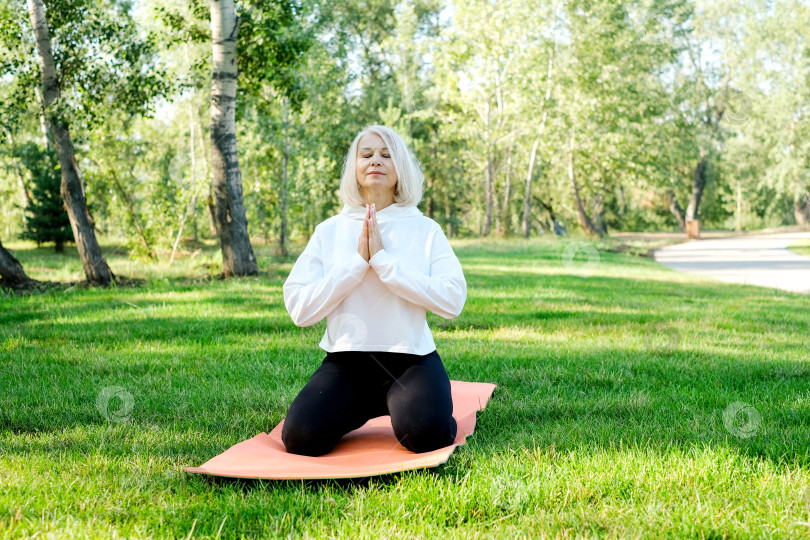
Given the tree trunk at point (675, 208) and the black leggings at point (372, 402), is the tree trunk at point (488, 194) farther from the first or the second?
the black leggings at point (372, 402)

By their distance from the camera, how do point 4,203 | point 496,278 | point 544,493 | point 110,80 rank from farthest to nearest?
1. point 4,203
2. point 496,278
3. point 110,80
4. point 544,493

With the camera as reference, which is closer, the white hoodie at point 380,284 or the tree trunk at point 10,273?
the white hoodie at point 380,284

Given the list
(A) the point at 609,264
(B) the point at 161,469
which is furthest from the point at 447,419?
(A) the point at 609,264

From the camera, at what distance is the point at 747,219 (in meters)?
47.9

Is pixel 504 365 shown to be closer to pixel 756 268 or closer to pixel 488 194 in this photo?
pixel 756 268

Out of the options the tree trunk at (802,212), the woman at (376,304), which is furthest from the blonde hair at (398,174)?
the tree trunk at (802,212)

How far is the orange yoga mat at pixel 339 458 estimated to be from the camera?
291 cm

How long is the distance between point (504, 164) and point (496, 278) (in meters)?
19.4

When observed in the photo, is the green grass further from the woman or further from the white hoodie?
the white hoodie

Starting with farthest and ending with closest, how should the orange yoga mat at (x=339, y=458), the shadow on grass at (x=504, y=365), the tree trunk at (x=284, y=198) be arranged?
the tree trunk at (x=284, y=198) → the shadow on grass at (x=504, y=365) → the orange yoga mat at (x=339, y=458)

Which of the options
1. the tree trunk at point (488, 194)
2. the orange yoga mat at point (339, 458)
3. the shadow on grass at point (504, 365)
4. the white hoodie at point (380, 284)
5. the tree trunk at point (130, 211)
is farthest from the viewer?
the tree trunk at point (488, 194)

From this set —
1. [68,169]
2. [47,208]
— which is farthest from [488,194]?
[68,169]

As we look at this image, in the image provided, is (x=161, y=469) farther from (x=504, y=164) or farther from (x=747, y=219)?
(x=747, y=219)

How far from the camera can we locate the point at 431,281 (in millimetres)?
3389
